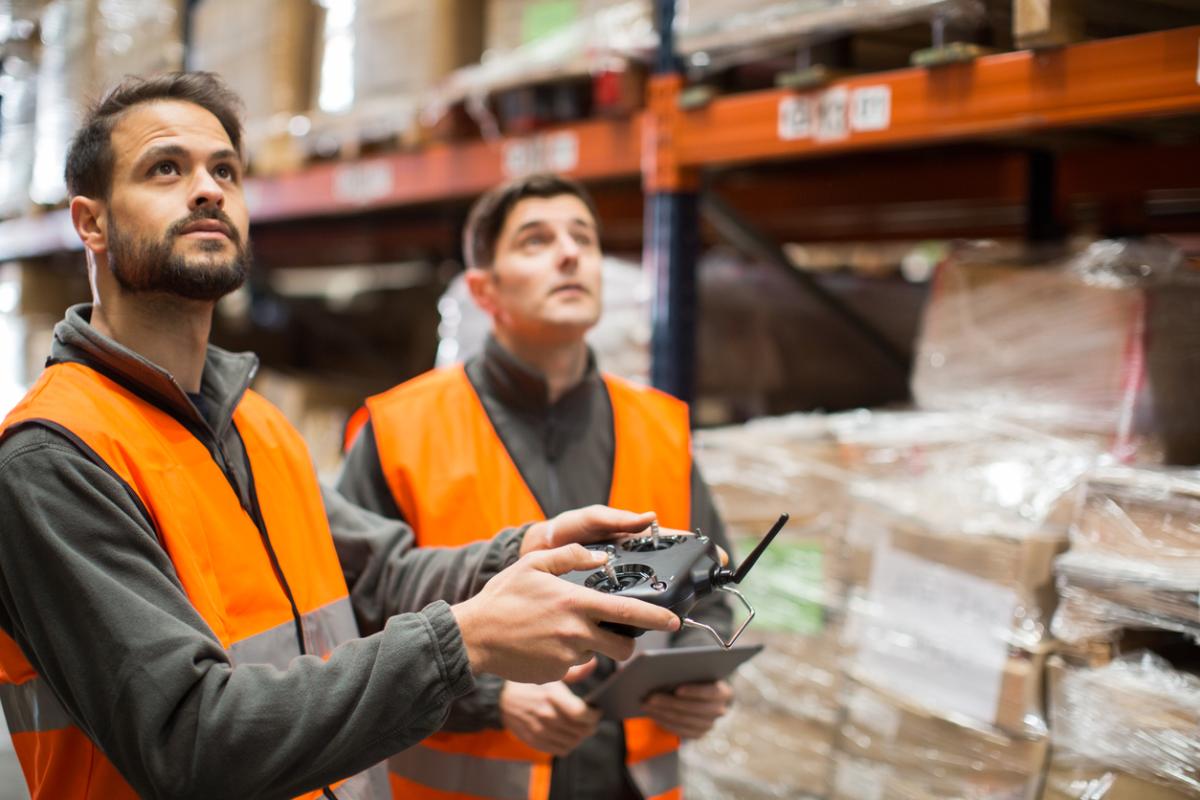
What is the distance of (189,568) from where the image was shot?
150 centimetres

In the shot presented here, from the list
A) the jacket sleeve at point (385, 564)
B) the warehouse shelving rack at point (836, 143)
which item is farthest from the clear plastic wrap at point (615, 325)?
the jacket sleeve at point (385, 564)

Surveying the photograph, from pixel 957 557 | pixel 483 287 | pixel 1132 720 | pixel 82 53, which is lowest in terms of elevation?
pixel 1132 720

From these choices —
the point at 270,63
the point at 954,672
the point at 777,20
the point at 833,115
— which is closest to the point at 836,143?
the point at 833,115

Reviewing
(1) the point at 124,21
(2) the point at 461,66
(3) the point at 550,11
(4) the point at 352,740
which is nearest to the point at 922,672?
(4) the point at 352,740

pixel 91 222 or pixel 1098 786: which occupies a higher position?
pixel 91 222

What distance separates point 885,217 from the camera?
4656 mm

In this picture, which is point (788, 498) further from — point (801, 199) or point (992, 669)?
point (801, 199)

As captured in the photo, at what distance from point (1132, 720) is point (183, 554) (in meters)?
1.62

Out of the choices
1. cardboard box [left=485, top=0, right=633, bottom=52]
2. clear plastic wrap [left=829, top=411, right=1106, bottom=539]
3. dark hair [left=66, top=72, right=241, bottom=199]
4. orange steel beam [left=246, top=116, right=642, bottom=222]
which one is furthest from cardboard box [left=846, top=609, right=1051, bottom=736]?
cardboard box [left=485, top=0, right=633, bottom=52]

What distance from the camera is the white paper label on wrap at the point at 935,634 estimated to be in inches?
87.5

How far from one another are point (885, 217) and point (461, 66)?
1.92m

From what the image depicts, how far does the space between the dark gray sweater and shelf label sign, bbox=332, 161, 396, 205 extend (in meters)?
1.86

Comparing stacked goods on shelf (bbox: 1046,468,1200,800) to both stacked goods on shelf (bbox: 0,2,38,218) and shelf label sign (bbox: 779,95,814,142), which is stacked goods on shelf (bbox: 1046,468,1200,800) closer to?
shelf label sign (bbox: 779,95,814,142)

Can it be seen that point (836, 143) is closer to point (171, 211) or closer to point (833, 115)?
point (833, 115)
